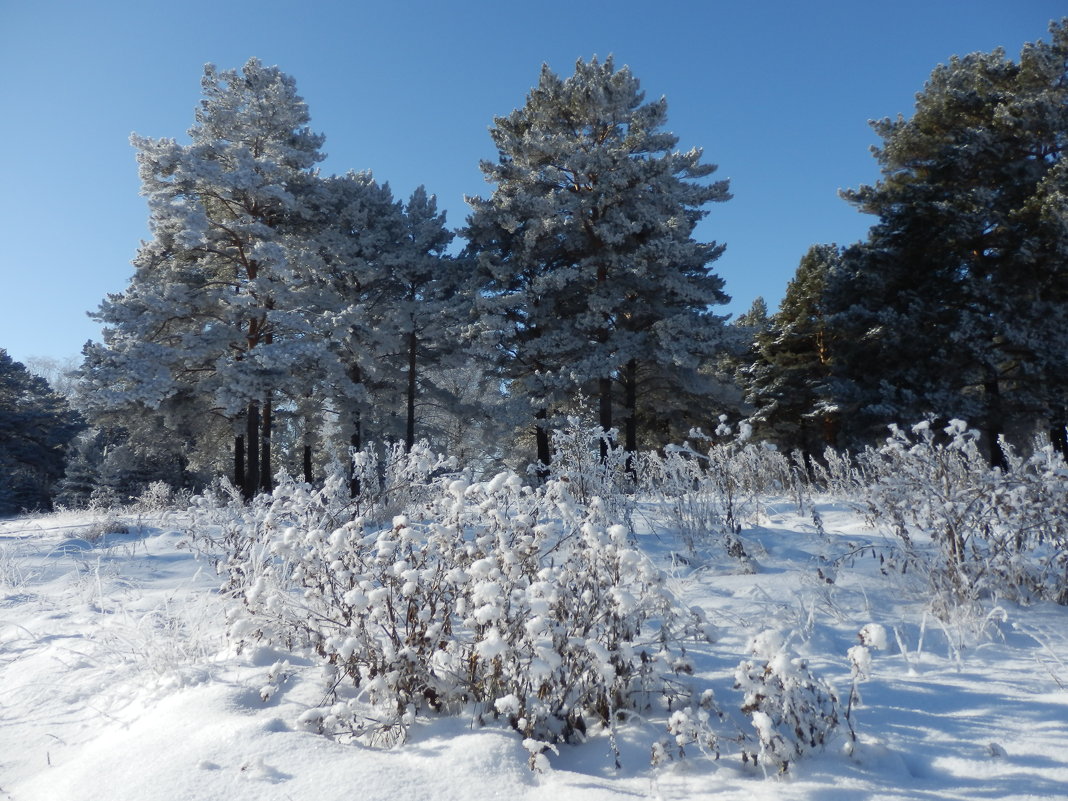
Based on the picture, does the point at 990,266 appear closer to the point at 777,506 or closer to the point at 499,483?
the point at 777,506

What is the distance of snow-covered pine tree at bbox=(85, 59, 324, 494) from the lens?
486 inches

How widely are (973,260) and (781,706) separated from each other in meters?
16.6

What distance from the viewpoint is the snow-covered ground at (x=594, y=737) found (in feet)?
5.73

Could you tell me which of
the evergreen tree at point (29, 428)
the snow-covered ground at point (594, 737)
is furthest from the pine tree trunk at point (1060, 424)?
the evergreen tree at point (29, 428)

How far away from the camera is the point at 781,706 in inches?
73.2

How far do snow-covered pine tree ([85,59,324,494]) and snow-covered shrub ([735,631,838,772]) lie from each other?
12.2 meters

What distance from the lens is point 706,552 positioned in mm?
4039

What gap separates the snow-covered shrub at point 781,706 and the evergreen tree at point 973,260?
45.8 feet

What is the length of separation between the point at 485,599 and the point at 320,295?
14.1m

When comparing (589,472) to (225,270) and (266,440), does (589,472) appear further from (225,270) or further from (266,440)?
(225,270)

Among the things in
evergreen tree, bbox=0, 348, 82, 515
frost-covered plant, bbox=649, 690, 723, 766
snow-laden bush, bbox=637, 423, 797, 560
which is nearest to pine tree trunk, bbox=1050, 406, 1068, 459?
snow-laden bush, bbox=637, 423, 797, 560

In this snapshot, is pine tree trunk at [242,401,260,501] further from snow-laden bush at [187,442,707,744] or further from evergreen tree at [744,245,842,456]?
evergreen tree at [744,245,842,456]

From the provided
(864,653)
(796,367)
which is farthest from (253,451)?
(796,367)

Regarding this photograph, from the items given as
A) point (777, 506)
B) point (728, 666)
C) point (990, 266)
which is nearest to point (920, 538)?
point (777, 506)
